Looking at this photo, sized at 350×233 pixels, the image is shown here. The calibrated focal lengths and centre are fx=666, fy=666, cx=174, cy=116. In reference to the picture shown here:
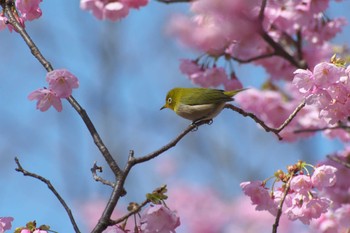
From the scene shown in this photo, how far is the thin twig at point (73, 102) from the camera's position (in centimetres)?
221

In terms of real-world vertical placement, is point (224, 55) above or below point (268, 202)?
above

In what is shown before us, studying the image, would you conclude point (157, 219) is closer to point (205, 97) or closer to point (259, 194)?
point (259, 194)

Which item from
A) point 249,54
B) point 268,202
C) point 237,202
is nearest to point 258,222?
point 237,202

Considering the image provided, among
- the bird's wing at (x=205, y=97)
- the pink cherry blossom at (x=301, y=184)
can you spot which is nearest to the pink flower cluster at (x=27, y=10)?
the bird's wing at (x=205, y=97)

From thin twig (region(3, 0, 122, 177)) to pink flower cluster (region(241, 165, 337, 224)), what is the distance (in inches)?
30.8

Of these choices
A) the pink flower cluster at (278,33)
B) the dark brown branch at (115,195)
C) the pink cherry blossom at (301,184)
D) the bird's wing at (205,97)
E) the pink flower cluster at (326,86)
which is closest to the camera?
the dark brown branch at (115,195)

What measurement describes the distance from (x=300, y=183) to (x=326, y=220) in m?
1.01

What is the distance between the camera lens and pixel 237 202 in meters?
6.89

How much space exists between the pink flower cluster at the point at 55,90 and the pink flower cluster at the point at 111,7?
142 cm

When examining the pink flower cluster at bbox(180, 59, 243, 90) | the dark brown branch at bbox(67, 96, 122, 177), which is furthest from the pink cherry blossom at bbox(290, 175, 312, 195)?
the pink flower cluster at bbox(180, 59, 243, 90)

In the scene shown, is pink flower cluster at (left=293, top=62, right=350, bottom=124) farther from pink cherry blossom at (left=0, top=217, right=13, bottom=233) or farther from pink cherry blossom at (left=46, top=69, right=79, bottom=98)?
pink cherry blossom at (left=0, top=217, right=13, bottom=233)

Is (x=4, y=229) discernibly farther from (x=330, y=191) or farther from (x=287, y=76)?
(x=287, y=76)

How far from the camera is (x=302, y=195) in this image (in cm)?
270

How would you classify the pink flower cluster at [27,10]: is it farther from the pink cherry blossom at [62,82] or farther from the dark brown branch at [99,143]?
the dark brown branch at [99,143]
